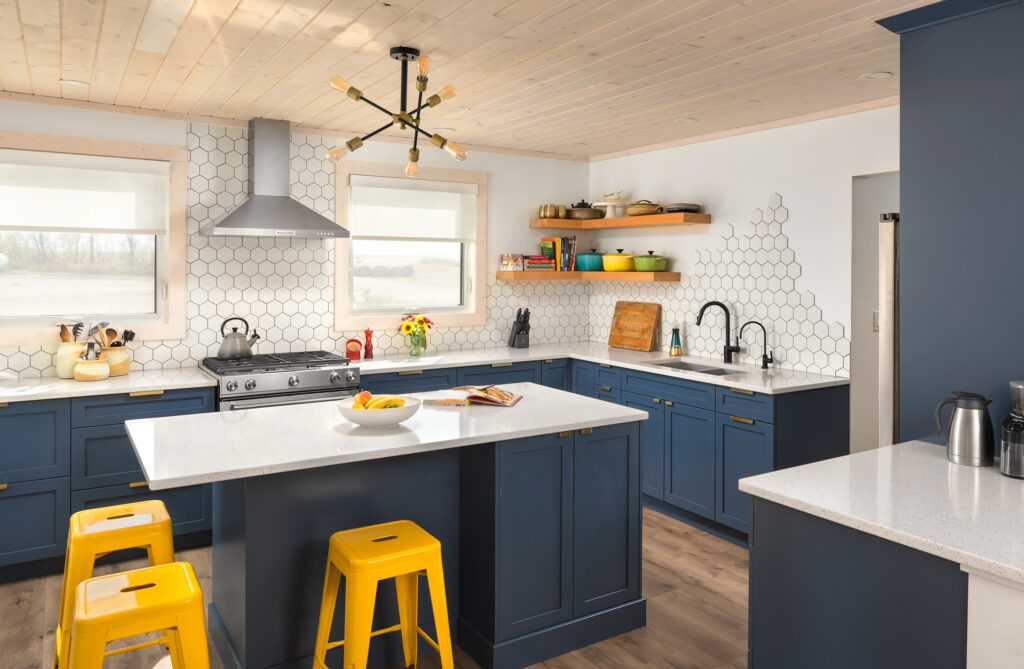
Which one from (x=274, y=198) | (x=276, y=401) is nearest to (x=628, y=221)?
(x=274, y=198)

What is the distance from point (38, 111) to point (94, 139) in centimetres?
30

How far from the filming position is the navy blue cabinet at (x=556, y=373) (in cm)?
539

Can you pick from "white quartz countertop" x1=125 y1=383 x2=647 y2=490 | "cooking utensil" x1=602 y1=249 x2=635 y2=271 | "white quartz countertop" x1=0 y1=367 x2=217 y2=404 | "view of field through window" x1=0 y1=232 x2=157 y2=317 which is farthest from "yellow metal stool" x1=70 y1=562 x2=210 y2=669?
"cooking utensil" x1=602 y1=249 x2=635 y2=271

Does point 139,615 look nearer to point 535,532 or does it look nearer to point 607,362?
point 535,532

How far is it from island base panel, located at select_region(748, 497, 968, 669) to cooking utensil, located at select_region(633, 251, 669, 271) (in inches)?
132

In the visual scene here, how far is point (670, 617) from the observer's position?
325cm

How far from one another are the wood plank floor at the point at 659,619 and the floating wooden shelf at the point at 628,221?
83.8 inches

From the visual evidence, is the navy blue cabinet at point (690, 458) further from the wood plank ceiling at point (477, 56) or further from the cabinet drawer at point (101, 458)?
the cabinet drawer at point (101, 458)

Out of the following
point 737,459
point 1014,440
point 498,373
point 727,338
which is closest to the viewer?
point 1014,440

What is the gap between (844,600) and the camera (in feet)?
6.40

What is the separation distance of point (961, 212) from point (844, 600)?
1460mm

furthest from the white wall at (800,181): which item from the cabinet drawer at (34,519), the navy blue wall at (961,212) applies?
the cabinet drawer at (34,519)

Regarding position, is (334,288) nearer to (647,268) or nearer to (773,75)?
(647,268)

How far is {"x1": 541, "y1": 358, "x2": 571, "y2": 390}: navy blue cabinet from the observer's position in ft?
17.7
